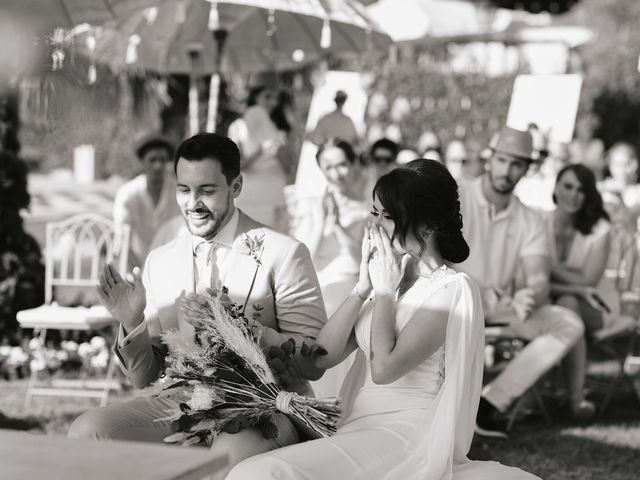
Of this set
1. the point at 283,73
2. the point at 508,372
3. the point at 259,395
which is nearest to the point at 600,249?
the point at 508,372

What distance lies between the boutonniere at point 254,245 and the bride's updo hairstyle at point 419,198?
429 millimetres

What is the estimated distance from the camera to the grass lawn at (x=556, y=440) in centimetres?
591

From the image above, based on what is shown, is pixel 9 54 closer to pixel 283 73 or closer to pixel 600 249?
pixel 600 249

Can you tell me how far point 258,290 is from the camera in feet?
12.9

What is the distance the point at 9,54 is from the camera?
18.4ft

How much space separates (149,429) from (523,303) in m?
3.33

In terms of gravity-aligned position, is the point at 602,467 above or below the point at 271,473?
below

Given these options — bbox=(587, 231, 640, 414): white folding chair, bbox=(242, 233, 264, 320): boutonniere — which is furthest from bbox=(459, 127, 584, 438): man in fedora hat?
bbox=(242, 233, 264, 320): boutonniere

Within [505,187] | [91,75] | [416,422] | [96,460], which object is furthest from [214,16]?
[96,460]

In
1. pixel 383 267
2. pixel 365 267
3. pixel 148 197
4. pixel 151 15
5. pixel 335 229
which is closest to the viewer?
pixel 383 267

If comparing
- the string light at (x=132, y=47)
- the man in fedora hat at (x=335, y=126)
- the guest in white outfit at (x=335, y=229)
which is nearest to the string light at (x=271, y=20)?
the man in fedora hat at (x=335, y=126)

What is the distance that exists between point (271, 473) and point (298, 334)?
78 cm

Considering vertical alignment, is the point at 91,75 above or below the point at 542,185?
above

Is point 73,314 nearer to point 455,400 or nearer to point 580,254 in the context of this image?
point 580,254
